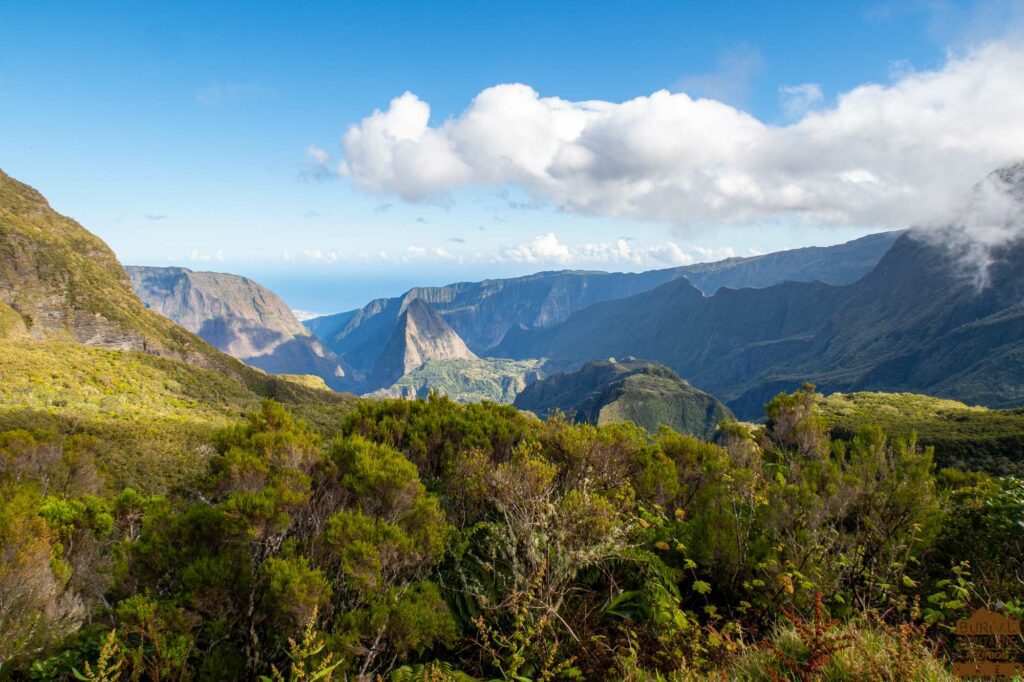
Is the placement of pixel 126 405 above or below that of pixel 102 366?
below

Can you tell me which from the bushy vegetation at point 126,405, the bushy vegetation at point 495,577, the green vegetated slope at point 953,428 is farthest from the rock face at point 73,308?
the green vegetated slope at point 953,428

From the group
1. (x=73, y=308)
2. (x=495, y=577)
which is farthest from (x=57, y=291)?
(x=495, y=577)

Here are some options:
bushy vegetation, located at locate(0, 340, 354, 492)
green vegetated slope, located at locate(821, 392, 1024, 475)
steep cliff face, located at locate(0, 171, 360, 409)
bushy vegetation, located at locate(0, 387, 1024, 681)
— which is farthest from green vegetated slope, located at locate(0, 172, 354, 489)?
green vegetated slope, located at locate(821, 392, 1024, 475)

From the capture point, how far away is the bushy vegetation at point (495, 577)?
5.23m

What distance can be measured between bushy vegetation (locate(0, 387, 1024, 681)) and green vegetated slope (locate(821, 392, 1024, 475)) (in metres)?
44.1

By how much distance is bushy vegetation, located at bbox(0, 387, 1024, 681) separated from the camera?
5.23 metres

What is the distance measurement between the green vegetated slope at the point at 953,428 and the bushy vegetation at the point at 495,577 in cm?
4412

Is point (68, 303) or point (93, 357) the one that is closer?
point (93, 357)

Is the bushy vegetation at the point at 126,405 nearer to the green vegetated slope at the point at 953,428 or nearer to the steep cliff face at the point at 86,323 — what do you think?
the steep cliff face at the point at 86,323

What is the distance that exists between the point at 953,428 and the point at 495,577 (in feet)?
317

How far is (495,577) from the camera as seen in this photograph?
6738 mm

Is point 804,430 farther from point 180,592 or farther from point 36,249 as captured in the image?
point 36,249

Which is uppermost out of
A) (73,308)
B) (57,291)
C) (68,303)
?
(57,291)

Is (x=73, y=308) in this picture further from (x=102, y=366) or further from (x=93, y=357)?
(x=102, y=366)
